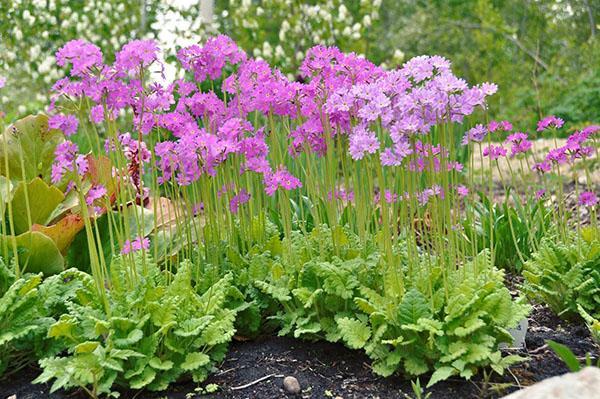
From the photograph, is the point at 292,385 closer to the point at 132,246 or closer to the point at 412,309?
the point at 412,309

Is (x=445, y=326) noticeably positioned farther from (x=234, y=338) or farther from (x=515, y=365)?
(x=234, y=338)

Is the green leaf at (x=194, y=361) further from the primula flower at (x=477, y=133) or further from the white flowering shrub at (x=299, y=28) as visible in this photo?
the white flowering shrub at (x=299, y=28)

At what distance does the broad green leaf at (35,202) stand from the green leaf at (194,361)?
41.9 inches

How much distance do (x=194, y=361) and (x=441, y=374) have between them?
71cm

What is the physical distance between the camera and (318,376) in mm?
2146

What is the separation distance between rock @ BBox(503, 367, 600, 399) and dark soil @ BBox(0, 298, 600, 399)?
0.37 meters

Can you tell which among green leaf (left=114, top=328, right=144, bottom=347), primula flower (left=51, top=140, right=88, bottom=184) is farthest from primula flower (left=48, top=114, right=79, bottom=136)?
green leaf (left=114, top=328, right=144, bottom=347)

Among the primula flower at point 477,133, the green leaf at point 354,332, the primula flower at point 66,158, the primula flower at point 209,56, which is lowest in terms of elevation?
the green leaf at point 354,332

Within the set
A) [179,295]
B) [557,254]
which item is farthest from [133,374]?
[557,254]

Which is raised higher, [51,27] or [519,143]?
[51,27]

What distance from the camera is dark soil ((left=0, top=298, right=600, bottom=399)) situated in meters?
2.03

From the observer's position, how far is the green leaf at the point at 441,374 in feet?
6.24

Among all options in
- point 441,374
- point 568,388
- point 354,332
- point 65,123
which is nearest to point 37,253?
point 65,123

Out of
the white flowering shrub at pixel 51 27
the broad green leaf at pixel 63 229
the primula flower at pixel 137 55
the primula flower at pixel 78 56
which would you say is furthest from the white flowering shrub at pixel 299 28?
the primula flower at pixel 78 56
